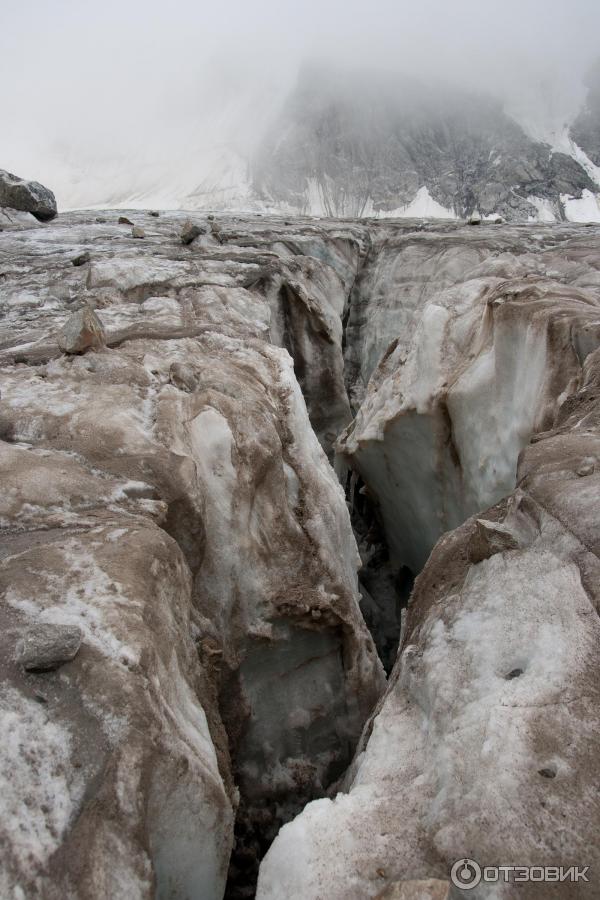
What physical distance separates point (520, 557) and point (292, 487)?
2357 millimetres

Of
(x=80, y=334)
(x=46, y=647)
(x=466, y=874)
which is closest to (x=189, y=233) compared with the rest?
(x=80, y=334)

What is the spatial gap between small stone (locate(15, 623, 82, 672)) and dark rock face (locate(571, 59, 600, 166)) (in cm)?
6871

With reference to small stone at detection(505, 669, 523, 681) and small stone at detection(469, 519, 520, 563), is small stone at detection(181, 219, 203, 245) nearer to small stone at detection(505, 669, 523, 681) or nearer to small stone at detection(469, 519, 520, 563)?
small stone at detection(469, 519, 520, 563)

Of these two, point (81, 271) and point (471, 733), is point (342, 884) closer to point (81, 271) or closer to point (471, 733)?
point (471, 733)

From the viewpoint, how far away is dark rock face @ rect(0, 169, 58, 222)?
659 inches

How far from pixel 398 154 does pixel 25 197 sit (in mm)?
50461

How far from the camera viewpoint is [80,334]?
5.24 meters

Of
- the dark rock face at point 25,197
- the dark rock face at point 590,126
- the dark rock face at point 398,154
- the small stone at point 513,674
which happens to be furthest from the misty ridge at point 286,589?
the dark rock face at point 590,126

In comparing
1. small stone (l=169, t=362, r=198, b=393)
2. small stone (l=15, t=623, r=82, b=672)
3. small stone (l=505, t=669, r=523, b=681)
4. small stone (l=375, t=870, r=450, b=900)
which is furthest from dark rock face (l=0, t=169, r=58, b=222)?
small stone (l=375, t=870, r=450, b=900)

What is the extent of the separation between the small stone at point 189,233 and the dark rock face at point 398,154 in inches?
1695

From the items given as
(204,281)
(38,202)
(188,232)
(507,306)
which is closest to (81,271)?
(204,281)

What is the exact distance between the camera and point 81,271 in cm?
904

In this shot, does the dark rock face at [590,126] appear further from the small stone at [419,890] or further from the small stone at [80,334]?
the small stone at [419,890]

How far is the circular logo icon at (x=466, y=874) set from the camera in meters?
2.14
